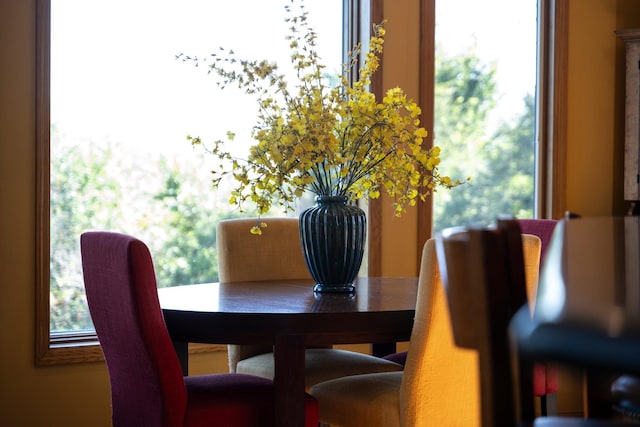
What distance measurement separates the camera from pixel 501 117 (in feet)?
15.4

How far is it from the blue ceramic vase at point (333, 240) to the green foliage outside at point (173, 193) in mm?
1288

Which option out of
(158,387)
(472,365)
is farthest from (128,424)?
(472,365)

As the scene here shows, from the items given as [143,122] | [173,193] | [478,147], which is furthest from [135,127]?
[478,147]

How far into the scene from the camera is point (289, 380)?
2.29m

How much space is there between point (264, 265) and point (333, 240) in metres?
0.70

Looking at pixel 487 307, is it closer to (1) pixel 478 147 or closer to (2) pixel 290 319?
(2) pixel 290 319

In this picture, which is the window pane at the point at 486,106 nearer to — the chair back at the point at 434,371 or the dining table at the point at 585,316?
the chair back at the point at 434,371

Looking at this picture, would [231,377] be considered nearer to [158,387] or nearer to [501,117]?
[158,387]

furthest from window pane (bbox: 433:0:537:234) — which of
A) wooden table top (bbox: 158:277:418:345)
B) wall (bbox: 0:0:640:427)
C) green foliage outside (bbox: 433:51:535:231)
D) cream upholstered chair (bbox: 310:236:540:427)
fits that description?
cream upholstered chair (bbox: 310:236:540:427)

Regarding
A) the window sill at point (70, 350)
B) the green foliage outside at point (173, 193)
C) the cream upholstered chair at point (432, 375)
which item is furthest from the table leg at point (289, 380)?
the green foliage outside at point (173, 193)

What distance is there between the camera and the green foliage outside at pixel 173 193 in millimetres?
3590

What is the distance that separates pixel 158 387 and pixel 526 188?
10.1 ft

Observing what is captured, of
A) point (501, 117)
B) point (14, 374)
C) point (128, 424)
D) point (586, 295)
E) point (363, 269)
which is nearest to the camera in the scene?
point (586, 295)

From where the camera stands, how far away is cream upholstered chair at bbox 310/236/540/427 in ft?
7.01
